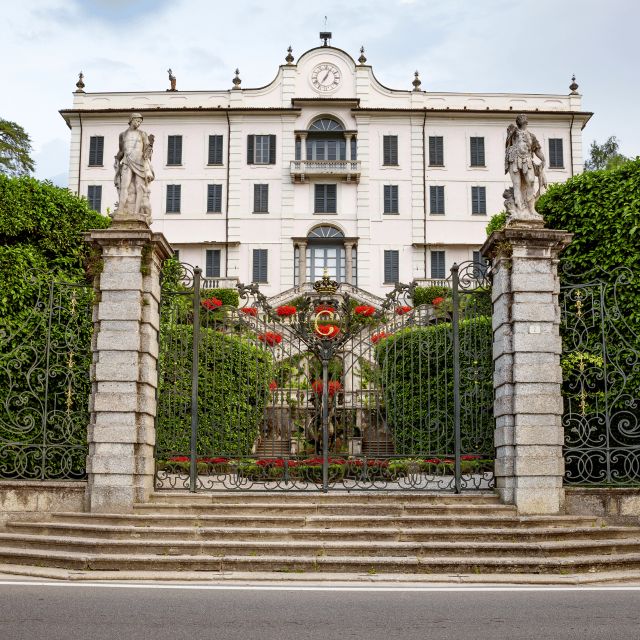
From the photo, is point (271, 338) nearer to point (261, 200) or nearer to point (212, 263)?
point (212, 263)

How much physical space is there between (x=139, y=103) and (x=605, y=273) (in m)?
37.5

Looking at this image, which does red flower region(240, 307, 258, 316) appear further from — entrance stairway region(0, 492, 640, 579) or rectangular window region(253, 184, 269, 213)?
rectangular window region(253, 184, 269, 213)

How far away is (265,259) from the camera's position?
4488 cm

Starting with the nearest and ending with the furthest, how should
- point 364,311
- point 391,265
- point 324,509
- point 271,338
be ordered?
point 324,509 → point 271,338 → point 364,311 → point 391,265

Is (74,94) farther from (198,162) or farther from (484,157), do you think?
(484,157)

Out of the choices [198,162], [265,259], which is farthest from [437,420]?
[198,162]

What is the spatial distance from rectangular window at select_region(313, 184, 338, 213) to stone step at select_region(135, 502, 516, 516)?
34943mm

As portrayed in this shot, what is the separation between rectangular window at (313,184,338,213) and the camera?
45469mm

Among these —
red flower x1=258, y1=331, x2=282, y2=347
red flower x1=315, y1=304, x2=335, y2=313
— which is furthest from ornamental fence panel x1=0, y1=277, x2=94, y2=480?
red flower x1=315, y1=304, x2=335, y2=313

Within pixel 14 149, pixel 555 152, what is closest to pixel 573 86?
pixel 555 152

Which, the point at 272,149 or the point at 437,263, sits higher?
the point at 272,149

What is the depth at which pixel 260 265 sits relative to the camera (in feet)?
147

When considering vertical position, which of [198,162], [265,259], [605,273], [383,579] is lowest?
[383,579]

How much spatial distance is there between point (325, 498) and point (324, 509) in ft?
1.25
